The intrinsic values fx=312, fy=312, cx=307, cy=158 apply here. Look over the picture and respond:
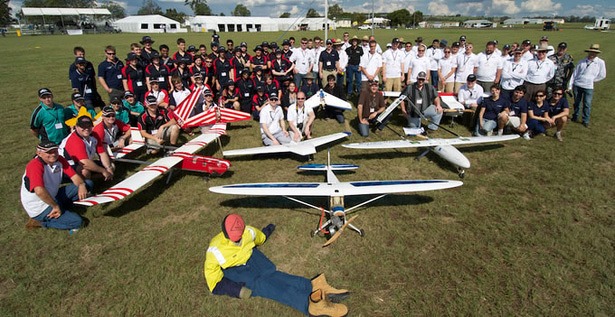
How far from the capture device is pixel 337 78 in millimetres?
13531

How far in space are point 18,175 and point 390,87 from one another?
1275 centimetres

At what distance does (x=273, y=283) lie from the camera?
14.7ft

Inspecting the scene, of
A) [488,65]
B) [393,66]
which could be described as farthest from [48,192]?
[488,65]

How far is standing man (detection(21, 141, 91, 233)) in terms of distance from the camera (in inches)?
210

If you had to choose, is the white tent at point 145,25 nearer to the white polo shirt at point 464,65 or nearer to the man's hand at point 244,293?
the white polo shirt at point 464,65

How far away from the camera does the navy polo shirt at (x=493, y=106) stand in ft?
32.2

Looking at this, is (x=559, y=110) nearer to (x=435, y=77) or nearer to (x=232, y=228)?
(x=435, y=77)

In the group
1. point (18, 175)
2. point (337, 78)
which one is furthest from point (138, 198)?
point (337, 78)

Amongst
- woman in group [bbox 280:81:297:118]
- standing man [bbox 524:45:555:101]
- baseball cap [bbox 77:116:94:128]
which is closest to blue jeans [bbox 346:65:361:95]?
woman in group [bbox 280:81:297:118]

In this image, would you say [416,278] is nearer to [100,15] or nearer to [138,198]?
[138,198]

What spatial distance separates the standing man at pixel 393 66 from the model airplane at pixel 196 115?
6739 millimetres

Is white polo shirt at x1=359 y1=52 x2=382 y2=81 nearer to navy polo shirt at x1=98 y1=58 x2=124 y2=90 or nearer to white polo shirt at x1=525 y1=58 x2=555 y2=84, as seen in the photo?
white polo shirt at x1=525 y1=58 x2=555 y2=84

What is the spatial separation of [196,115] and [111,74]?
12.2 feet

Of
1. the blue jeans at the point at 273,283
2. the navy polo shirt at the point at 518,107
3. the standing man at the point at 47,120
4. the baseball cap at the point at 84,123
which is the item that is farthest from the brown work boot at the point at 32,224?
the navy polo shirt at the point at 518,107
